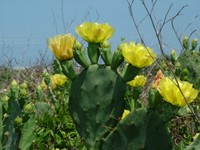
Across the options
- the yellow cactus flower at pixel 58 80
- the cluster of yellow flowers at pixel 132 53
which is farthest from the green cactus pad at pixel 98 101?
the yellow cactus flower at pixel 58 80

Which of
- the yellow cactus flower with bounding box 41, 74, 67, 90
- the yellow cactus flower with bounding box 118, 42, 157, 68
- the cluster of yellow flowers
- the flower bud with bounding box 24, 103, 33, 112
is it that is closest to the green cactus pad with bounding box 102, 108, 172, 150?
the cluster of yellow flowers

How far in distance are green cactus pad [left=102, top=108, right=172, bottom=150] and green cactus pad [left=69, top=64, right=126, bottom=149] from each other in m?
0.13

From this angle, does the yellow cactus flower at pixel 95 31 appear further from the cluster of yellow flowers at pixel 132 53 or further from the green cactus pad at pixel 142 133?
the green cactus pad at pixel 142 133

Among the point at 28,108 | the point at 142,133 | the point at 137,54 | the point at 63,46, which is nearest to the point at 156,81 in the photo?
the point at 137,54

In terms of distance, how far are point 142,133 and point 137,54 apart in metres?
0.30

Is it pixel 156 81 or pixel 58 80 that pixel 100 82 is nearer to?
pixel 156 81

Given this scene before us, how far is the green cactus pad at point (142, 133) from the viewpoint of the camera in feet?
6.49

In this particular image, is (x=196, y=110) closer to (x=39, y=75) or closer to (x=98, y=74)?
(x=98, y=74)

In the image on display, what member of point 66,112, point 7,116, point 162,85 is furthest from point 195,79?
point 162,85

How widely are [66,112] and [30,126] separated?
767 millimetres

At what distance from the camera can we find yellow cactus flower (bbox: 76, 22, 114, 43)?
217cm

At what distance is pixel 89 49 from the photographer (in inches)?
87.6

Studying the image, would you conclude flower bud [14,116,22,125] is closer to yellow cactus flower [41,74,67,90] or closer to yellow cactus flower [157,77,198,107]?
Answer: yellow cactus flower [157,77,198,107]

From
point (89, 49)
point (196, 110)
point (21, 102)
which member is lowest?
point (196, 110)
